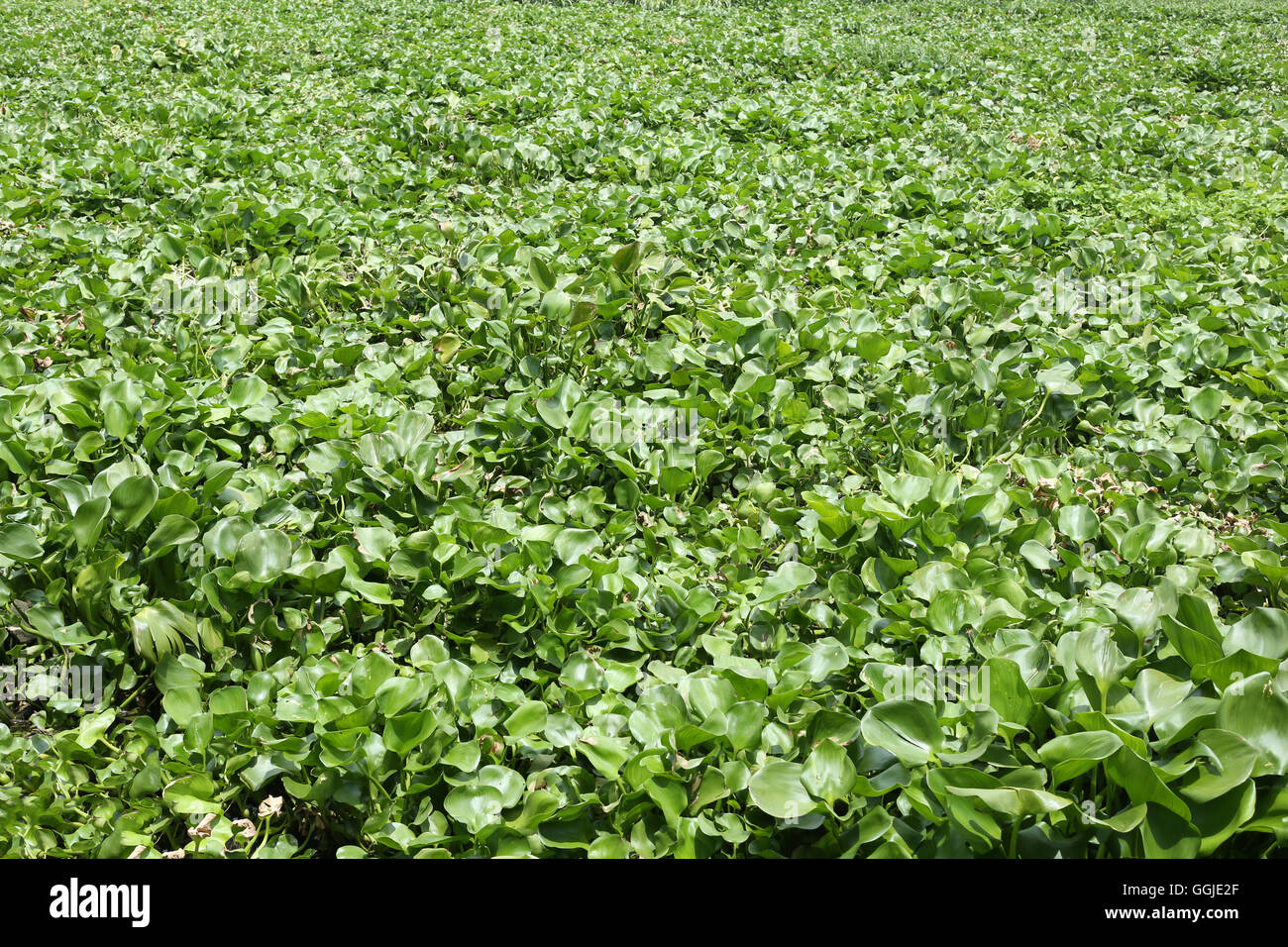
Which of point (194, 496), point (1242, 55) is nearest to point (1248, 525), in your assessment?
point (194, 496)

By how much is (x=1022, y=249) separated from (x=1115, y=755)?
4.08 m

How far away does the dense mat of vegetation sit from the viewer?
1.94 meters

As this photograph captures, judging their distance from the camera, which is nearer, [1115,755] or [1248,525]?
[1115,755]

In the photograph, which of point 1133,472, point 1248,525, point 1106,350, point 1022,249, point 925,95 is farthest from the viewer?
point 925,95

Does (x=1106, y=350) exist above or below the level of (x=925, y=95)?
below

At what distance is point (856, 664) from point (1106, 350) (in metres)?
2.36

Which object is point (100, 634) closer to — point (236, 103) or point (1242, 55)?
point (236, 103)

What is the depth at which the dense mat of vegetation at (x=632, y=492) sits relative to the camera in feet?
6.35

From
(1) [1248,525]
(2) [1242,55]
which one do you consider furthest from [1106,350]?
(2) [1242,55]

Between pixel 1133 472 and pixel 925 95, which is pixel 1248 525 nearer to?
pixel 1133 472

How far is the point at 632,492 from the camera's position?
3119mm
